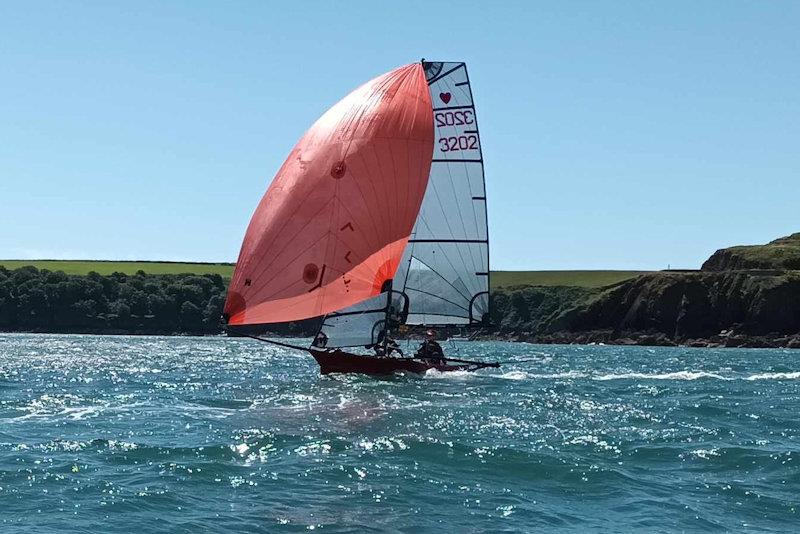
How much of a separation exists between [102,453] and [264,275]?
1789cm

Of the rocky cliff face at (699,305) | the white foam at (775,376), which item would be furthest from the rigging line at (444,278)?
the rocky cliff face at (699,305)

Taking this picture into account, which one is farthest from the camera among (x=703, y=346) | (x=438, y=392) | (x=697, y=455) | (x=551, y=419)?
(x=703, y=346)

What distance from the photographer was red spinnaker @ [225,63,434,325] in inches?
1644

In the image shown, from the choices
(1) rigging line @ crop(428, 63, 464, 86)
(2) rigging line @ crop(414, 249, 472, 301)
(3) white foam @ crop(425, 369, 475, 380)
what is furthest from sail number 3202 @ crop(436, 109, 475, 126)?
(3) white foam @ crop(425, 369, 475, 380)

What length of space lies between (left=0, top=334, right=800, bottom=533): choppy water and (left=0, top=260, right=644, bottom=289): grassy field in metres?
135

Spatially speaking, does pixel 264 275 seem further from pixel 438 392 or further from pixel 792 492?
pixel 792 492

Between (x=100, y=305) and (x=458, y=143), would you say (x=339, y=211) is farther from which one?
(x=100, y=305)

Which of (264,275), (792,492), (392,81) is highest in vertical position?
(392,81)

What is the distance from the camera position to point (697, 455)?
2550 centimetres

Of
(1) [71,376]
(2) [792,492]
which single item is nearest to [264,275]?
(1) [71,376]

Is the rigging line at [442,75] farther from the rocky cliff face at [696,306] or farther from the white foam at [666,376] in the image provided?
the rocky cliff face at [696,306]

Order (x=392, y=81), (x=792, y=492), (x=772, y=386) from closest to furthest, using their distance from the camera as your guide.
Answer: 1. (x=792, y=492)
2. (x=392, y=81)
3. (x=772, y=386)

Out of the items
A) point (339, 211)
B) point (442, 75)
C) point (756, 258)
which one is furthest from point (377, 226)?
point (756, 258)

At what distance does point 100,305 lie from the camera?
504 feet
